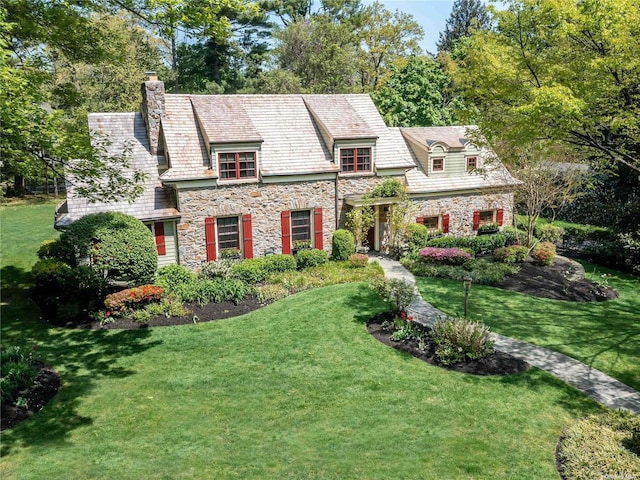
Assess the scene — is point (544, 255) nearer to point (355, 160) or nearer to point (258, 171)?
point (355, 160)

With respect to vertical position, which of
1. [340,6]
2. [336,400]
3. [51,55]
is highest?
[340,6]

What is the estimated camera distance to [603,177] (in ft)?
91.6

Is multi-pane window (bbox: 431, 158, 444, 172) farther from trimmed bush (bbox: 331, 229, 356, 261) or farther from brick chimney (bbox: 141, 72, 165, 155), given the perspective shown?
brick chimney (bbox: 141, 72, 165, 155)

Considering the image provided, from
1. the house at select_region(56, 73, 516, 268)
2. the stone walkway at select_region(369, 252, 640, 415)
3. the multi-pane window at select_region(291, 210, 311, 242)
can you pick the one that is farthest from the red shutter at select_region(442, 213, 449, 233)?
the stone walkway at select_region(369, 252, 640, 415)

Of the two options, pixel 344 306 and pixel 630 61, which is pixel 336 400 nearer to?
pixel 344 306

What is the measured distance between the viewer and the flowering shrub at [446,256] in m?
19.7

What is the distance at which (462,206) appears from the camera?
23.6 meters

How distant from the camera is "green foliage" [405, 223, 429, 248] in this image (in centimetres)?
2127

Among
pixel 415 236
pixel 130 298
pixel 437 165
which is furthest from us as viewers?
pixel 437 165

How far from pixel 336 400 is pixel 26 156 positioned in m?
8.18

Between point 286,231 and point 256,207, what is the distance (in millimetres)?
1617

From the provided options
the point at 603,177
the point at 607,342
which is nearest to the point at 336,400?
the point at 607,342

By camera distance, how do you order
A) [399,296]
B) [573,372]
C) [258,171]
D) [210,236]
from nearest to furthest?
[573,372] < [399,296] < [210,236] < [258,171]

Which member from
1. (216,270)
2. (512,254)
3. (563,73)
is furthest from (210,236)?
(563,73)
